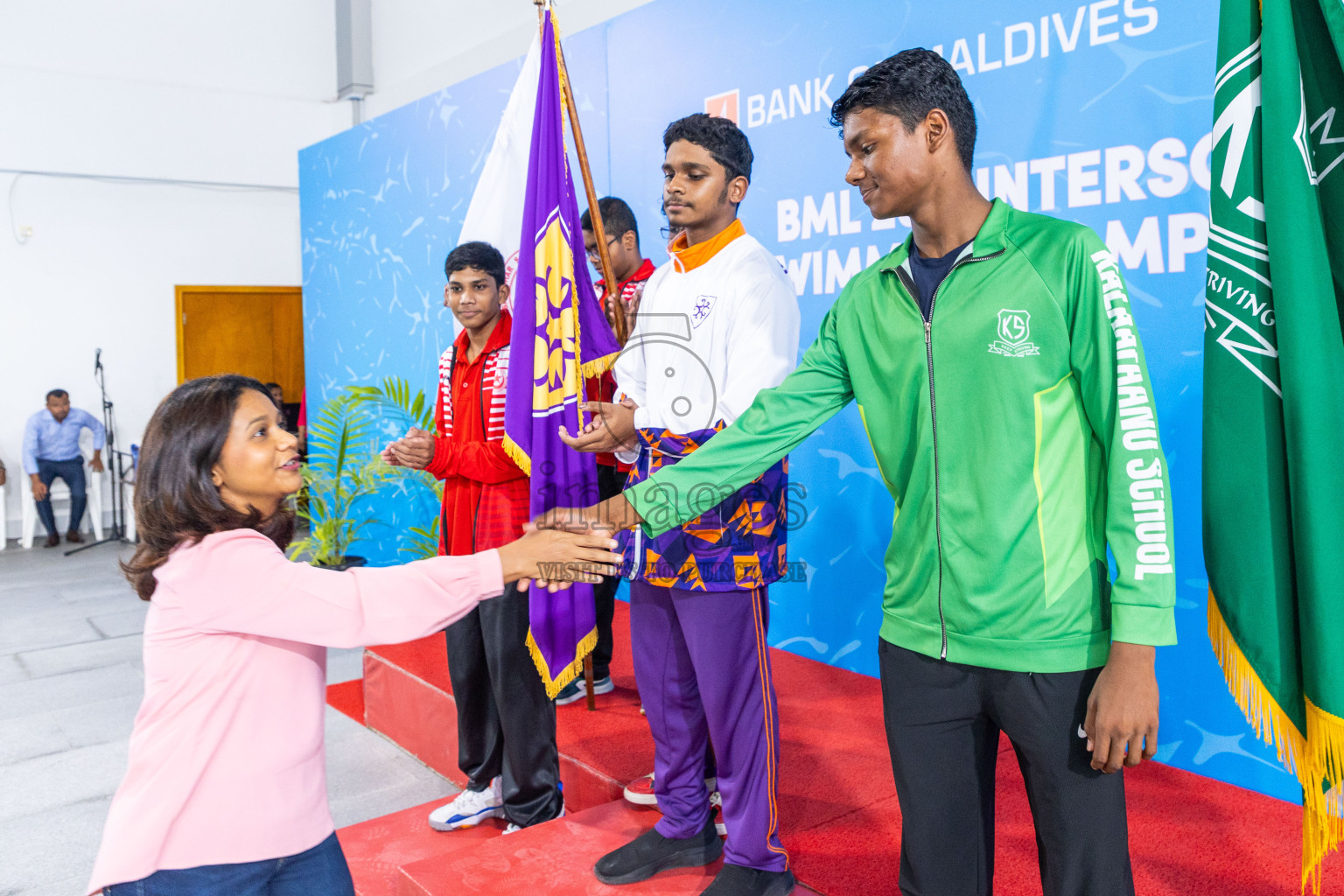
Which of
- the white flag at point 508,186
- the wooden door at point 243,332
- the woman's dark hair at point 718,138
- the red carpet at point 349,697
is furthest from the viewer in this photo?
the wooden door at point 243,332

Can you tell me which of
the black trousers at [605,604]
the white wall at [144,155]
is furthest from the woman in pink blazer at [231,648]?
the white wall at [144,155]

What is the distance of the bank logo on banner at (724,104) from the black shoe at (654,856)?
8.75 feet

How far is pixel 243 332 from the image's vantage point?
9.75 meters

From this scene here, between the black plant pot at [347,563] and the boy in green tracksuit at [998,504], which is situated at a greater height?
the boy in green tracksuit at [998,504]

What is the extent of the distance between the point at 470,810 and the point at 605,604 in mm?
998

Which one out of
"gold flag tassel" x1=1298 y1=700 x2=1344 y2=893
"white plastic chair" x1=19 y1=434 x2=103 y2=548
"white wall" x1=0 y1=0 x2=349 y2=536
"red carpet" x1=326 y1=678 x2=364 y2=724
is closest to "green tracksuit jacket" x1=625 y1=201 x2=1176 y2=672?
"gold flag tassel" x1=1298 y1=700 x2=1344 y2=893

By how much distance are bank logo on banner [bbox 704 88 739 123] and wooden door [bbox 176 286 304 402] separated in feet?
22.7

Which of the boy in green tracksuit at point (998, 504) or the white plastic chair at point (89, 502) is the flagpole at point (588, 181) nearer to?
the boy in green tracksuit at point (998, 504)

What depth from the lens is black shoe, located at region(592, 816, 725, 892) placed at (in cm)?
203

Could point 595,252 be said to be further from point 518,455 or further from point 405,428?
point 405,428

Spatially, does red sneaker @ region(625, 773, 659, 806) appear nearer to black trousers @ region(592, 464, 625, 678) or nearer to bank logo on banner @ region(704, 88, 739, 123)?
black trousers @ region(592, 464, 625, 678)

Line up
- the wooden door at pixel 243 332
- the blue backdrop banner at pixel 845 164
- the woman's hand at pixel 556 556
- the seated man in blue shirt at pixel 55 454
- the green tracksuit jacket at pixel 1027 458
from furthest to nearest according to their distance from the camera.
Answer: the wooden door at pixel 243 332 < the seated man in blue shirt at pixel 55 454 < the blue backdrop banner at pixel 845 164 < the woman's hand at pixel 556 556 < the green tracksuit jacket at pixel 1027 458

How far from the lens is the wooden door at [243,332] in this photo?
371 inches

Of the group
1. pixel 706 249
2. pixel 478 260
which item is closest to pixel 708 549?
pixel 706 249
